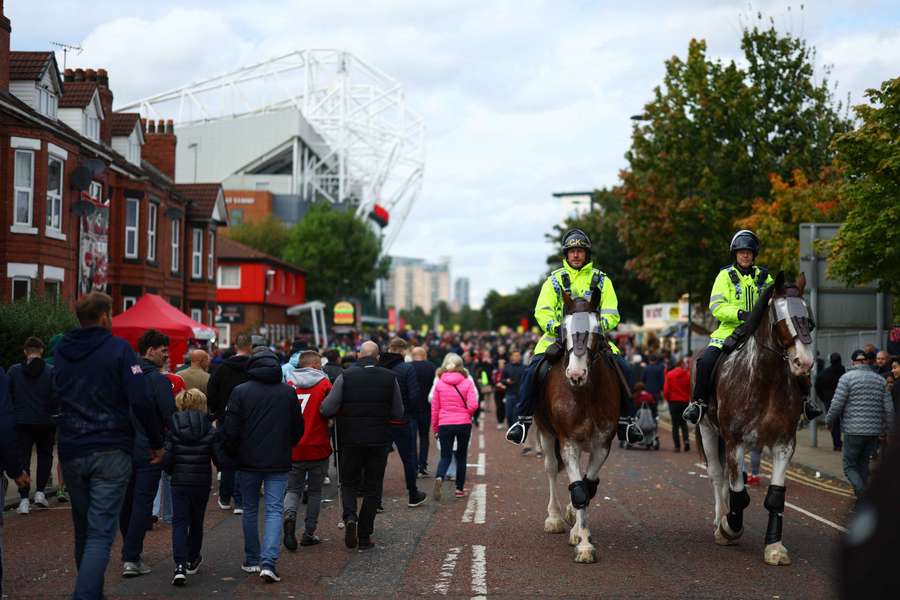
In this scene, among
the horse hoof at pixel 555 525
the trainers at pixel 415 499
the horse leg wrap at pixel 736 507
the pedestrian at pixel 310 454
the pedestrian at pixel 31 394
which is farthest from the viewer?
the trainers at pixel 415 499

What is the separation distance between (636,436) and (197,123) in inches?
4308

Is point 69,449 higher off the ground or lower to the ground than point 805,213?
lower

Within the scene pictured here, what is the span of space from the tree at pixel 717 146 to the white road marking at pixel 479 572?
2807 cm

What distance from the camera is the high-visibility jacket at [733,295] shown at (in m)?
11.1

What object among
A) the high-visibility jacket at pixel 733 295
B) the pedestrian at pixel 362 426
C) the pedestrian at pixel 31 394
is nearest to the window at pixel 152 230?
the pedestrian at pixel 31 394

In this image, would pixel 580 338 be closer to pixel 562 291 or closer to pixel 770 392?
pixel 562 291

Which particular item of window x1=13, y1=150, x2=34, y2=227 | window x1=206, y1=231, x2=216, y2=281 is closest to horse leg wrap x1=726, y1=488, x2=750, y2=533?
window x1=13, y1=150, x2=34, y2=227

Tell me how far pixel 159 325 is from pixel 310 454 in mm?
17302

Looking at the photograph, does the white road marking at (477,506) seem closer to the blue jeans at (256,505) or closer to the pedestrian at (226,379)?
the pedestrian at (226,379)

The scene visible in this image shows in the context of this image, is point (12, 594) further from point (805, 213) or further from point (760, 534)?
point (805, 213)

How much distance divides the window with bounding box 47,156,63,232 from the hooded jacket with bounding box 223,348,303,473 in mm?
21421

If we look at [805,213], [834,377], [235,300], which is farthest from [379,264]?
[834,377]

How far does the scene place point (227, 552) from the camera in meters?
10.9

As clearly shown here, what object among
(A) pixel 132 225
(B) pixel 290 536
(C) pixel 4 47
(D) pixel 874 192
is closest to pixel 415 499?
(B) pixel 290 536
